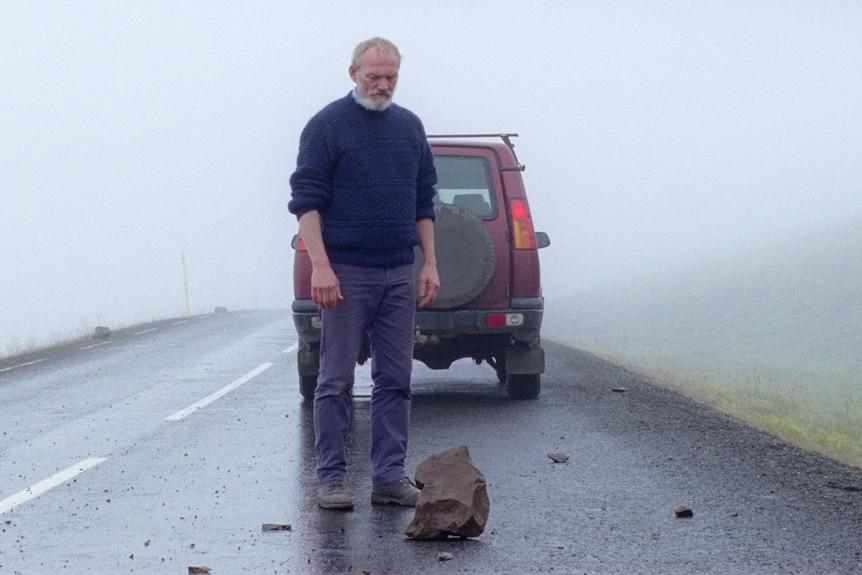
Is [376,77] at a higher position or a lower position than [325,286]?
higher

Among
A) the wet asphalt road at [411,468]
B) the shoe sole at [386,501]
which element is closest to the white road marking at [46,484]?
the wet asphalt road at [411,468]

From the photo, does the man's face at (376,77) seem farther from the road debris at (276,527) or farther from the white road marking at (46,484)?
the white road marking at (46,484)

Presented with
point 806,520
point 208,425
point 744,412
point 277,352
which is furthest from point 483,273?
point 277,352

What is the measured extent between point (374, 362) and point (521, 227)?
4.04 meters

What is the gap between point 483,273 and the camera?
32.1ft

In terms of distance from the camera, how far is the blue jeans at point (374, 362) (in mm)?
6156

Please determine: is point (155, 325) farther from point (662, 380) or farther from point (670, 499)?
point (670, 499)

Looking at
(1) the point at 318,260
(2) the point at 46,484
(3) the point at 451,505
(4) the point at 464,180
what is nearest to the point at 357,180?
(1) the point at 318,260

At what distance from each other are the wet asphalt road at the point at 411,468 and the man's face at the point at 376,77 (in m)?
1.96

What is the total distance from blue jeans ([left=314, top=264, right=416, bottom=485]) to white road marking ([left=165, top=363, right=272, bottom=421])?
414cm

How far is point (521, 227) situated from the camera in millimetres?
10156

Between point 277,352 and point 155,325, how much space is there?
38.8ft

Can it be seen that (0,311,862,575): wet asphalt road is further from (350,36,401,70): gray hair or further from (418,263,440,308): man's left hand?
(350,36,401,70): gray hair

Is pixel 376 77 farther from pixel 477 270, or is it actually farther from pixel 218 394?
pixel 218 394
